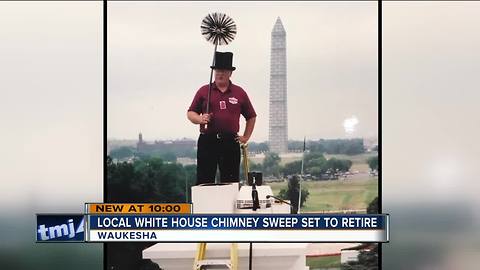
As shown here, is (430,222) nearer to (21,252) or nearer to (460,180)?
(460,180)

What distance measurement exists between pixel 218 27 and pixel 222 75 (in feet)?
0.70

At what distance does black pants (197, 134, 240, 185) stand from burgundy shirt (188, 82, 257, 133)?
0.04 metres

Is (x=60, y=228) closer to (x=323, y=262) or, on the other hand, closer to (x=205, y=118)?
(x=205, y=118)

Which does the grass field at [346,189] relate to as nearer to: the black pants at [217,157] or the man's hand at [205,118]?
the black pants at [217,157]

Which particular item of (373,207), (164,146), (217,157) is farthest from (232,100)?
(373,207)

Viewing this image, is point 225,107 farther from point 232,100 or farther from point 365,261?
point 365,261

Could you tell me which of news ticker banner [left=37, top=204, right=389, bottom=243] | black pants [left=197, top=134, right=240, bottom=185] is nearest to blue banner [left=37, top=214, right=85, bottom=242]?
news ticker banner [left=37, top=204, right=389, bottom=243]

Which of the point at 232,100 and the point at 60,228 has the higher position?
the point at 232,100

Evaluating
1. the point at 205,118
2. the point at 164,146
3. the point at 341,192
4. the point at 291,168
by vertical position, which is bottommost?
the point at 341,192

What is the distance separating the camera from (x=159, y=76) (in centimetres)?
196

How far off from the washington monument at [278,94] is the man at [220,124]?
0.10 metres

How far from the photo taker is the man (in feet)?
6.47

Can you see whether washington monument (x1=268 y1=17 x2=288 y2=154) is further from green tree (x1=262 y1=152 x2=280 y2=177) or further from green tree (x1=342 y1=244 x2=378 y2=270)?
A: green tree (x1=342 y1=244 x2=378 y2=270)

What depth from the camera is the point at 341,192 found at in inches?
77.5
